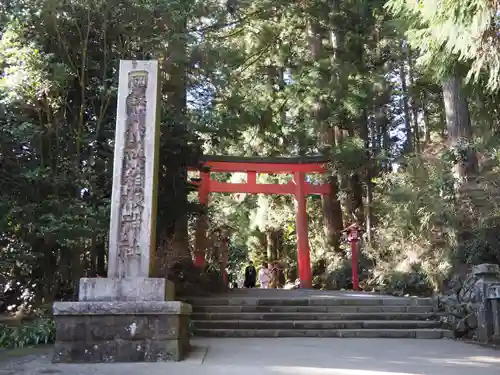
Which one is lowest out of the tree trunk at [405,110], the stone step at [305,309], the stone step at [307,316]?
the stone step at [307,316]

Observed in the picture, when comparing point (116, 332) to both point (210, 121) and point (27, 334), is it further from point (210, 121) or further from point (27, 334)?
point (210, 121)

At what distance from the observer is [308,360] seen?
5750 millimetres

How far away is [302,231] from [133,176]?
10.2 metres

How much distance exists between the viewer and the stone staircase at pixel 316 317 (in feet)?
27.8

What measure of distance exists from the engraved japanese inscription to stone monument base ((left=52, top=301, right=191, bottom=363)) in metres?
0.54

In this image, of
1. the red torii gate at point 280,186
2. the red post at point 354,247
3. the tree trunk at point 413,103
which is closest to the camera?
the red post at point 354,247

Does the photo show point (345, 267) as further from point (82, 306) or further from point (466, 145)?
point (82, 306)

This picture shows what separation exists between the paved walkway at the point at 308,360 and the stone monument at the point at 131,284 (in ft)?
0.76

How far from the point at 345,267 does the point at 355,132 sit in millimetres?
4337

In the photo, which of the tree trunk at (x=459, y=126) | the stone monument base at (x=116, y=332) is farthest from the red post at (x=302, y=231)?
the stone monument base at (x=116, y=332)

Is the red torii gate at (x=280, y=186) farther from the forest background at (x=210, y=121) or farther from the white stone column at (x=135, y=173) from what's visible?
the white stone column at (x=135, y=173)

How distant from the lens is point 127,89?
625 centimetres

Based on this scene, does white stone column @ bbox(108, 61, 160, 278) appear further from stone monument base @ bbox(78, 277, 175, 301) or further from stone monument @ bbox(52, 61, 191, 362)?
stone monument base @ bbox(78, 277, 175, 301)

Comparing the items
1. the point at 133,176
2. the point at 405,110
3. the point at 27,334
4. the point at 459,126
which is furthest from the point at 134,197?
the point at 405,110
